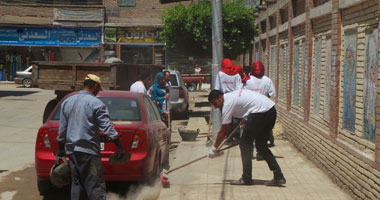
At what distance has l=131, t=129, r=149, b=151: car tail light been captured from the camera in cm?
750

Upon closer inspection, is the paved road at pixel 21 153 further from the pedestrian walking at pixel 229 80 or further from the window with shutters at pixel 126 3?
the window with shutters at pixel 126 3

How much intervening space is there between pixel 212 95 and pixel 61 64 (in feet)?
24.4

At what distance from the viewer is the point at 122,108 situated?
8242 millimetres

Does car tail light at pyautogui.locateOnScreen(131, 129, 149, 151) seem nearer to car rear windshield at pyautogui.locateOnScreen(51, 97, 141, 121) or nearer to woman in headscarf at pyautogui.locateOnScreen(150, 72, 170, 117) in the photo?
car rear windshield at pyautogui.locateOnScreen(51, 97, 141, 121)

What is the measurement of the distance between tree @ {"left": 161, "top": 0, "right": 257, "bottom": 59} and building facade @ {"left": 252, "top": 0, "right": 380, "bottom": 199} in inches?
379

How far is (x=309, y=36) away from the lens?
11.4 meters

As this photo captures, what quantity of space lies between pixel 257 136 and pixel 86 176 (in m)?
2.94

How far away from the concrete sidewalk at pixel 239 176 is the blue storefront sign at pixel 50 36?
105 feet

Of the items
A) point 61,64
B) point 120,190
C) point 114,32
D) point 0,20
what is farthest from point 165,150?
point 0,20

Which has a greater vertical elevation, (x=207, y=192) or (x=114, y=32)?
(x=114, y=32)

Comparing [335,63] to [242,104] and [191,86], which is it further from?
[191,86]

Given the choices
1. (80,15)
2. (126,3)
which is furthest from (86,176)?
(126,3)

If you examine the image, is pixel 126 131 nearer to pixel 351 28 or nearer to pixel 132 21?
pixel 351 28

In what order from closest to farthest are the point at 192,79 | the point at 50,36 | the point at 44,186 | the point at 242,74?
the point at 44,186
the point at 242,74
the point at 192,79
the point at 50,36
